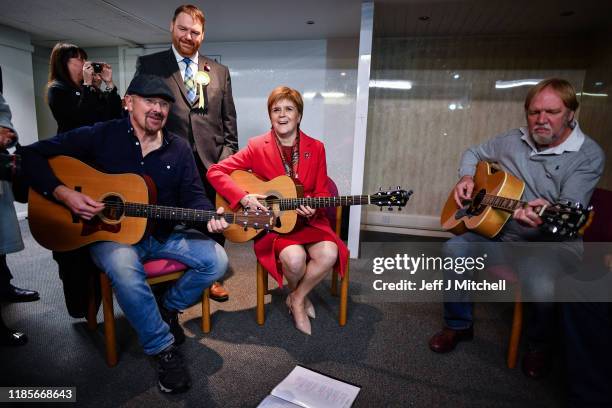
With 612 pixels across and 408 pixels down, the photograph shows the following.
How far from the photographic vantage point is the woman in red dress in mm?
2139

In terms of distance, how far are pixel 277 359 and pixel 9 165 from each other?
1.54m

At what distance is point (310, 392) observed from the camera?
63.7 inches

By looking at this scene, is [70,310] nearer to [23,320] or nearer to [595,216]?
[23,320]

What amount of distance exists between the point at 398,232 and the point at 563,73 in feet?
9.11

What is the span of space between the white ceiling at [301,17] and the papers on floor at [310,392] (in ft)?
10.5

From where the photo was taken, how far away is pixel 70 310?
6.87ft

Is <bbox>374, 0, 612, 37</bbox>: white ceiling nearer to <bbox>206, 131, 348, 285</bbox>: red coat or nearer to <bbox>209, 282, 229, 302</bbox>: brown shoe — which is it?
<bbox>206, 131, 348, 285</bbox>: red coat

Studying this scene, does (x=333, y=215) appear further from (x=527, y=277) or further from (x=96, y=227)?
(x=96, y=227)

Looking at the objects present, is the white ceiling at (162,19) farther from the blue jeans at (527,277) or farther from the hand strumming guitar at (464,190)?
the blue jeans at (527,277)

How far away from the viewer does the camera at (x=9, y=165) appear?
3.91 feet

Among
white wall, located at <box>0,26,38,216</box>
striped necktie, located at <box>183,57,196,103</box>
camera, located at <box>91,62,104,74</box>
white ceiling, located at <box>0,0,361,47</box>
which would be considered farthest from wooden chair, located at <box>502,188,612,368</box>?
white wall, located at <box>0,26,38,216</box>

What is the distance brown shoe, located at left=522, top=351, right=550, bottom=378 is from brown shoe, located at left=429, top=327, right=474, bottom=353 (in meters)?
0.35

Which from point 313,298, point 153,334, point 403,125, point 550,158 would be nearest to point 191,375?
point 153,334

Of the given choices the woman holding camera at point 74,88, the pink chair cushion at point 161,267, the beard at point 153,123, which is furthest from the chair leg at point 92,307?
the woman holding camera at point 74,88
